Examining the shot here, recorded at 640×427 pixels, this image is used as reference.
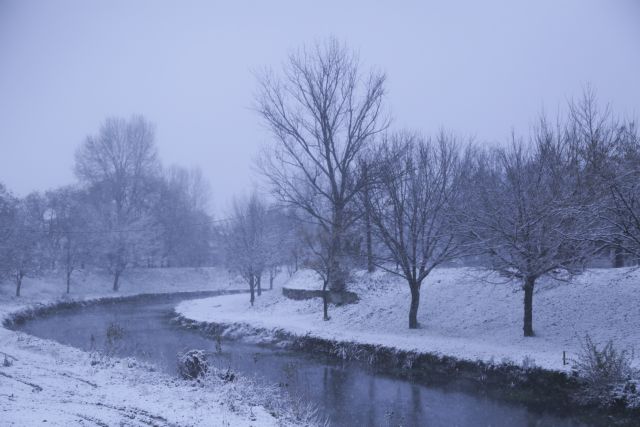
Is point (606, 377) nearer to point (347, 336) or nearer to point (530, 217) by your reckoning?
point (530, 217)

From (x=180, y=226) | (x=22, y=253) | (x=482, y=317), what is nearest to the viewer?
(x=482, y=317)

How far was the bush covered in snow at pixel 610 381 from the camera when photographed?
41.5ft

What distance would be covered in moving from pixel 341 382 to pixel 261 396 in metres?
4.76

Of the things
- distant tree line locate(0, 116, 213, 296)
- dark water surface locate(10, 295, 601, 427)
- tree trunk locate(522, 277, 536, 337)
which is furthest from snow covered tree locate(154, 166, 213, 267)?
tree trunk locate(522, 277, 536, 337)

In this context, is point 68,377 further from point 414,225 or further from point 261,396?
point 414,225

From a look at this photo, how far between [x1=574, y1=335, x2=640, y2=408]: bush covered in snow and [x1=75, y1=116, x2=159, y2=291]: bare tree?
4600 centimetres

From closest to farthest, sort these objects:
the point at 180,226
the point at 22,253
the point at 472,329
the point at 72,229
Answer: the point at 472,329, the point at 22,253, the point at 72,229, the point at 180,226

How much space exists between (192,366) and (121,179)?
44.3 metres

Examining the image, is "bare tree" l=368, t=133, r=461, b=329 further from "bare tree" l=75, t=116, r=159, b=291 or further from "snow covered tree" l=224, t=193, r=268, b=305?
"bare tree" l=75, t=116, r=159, b=291

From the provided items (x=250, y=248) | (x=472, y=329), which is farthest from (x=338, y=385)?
(x=250, y=248)

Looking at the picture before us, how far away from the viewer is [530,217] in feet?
57.0

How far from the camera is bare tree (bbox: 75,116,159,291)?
5175cm

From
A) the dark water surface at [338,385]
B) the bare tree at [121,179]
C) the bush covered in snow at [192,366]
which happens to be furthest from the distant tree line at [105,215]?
the bush covered in snow at [192,366]

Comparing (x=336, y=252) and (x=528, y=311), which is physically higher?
(x=336, y=252)
